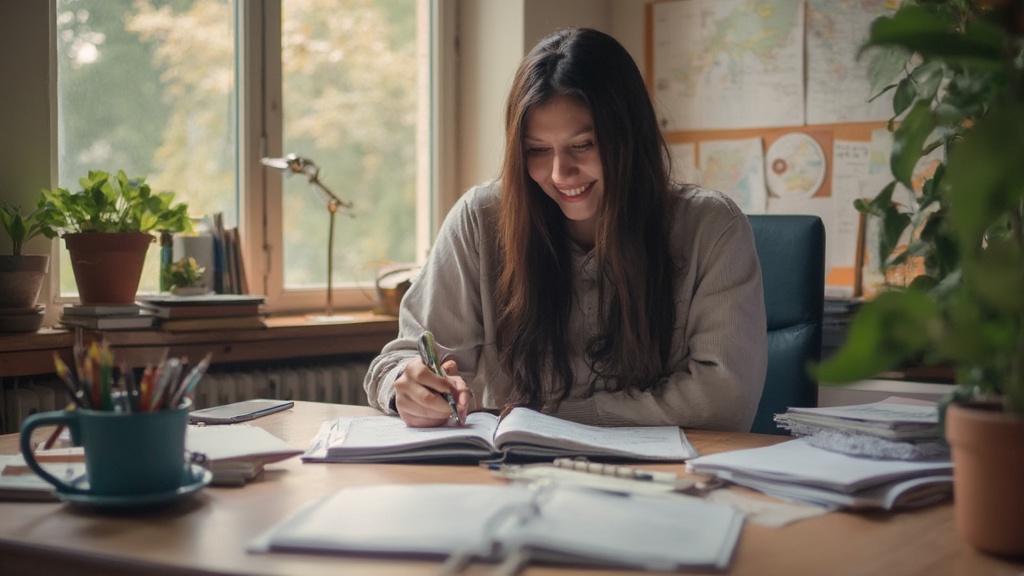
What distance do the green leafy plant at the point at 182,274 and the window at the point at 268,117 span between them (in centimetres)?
16

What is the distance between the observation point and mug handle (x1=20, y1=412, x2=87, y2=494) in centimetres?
94

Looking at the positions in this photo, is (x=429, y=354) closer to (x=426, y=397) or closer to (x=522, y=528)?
(x=426, y=397)

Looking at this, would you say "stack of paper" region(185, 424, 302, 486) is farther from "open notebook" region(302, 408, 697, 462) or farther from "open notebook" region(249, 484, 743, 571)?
"open notebook" region(249, 484, 743, 571)

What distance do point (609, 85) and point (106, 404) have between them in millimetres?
1006

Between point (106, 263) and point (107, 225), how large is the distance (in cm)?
8

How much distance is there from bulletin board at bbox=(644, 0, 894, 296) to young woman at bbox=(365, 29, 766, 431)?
4.51 feet

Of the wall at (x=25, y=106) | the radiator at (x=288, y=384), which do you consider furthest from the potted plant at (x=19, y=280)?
the radiator at (x=288, y=384)

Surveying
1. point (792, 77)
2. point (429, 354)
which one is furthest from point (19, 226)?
point (792, 77)

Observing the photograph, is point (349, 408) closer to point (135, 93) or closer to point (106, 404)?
point (106, 404)

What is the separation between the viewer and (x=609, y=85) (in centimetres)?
168

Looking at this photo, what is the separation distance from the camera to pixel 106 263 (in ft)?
7.21

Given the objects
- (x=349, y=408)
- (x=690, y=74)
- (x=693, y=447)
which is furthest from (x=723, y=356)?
(x=690, y=74)

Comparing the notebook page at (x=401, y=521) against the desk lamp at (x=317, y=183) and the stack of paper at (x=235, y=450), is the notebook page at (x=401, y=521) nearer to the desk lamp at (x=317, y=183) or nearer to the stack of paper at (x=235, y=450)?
the stack of paper at (x=235, y=450)

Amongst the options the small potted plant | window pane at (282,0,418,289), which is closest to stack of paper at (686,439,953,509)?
the small potted plant
